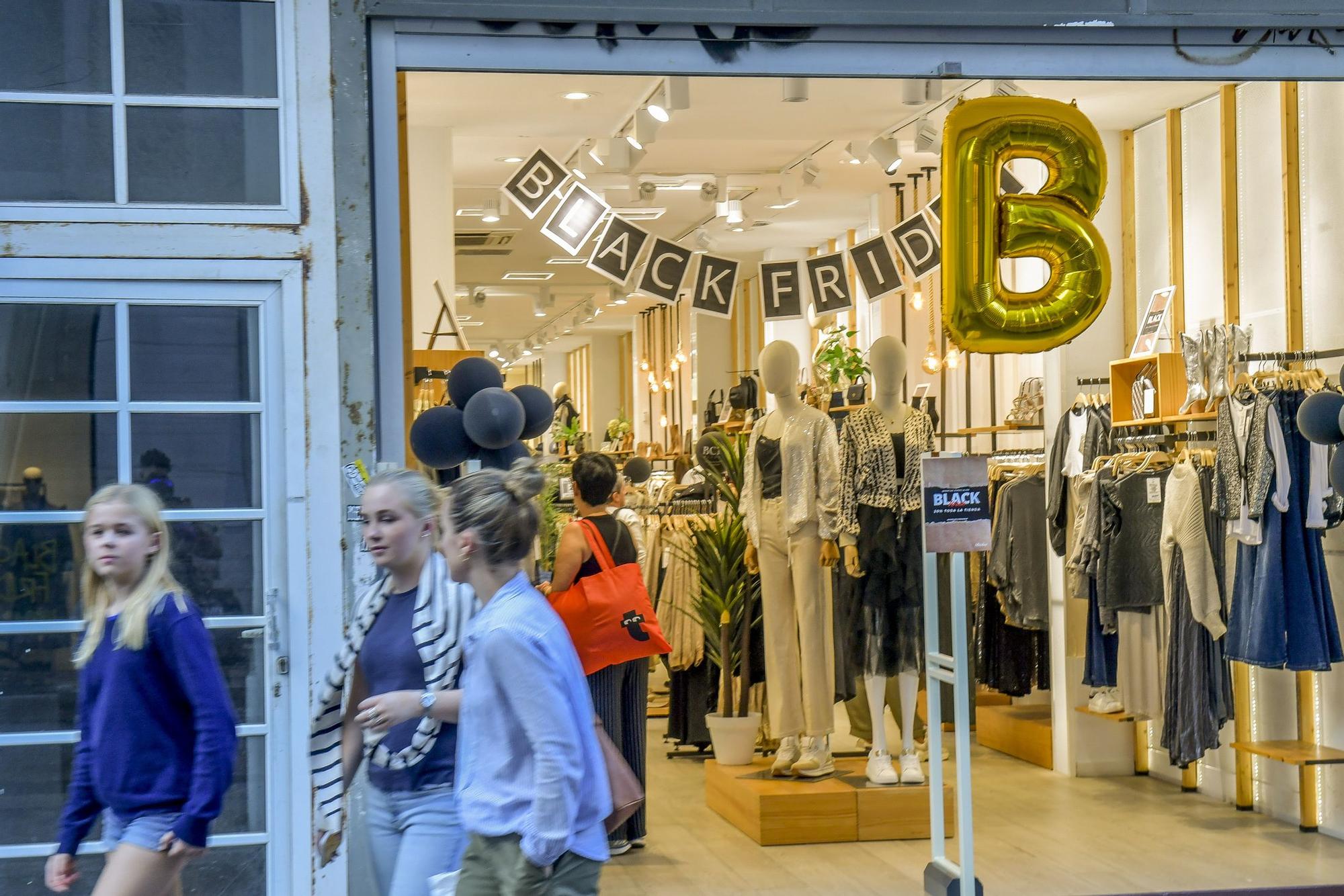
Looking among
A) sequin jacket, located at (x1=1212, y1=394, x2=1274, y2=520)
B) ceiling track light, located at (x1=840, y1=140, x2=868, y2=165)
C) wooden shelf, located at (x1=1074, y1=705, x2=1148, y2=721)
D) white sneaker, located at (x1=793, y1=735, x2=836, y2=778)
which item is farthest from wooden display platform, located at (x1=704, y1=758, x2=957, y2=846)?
ceiling track light, located at (x1=840, y1=140, x2=868, y2=165)

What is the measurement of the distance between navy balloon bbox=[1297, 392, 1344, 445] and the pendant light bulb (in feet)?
15.0

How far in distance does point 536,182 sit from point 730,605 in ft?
7.04

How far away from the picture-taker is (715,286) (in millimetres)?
6867

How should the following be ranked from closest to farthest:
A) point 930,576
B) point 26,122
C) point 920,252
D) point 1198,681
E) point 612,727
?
point 26,122
point 930,576
point 612,727
point 1198,681
point 920,252

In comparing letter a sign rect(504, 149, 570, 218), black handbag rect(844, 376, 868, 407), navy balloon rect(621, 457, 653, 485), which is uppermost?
letter a sign rect(504, 149, 570, 218)

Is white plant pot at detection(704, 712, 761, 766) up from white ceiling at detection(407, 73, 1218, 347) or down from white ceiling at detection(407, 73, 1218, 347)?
down

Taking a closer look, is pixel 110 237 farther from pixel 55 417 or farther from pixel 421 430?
pixel 421 430

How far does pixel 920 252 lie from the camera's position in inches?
269

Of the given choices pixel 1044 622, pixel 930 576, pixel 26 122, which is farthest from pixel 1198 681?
pixel 26 122

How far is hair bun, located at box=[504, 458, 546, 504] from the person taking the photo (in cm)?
247

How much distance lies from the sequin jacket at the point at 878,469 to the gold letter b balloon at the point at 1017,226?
1985mm

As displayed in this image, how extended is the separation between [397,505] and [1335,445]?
13.7ft

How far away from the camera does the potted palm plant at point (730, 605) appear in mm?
6758

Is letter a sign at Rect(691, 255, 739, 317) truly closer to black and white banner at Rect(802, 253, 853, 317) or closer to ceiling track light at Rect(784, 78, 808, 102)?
black and white banner at Rect(802, 253, 853, 317)
